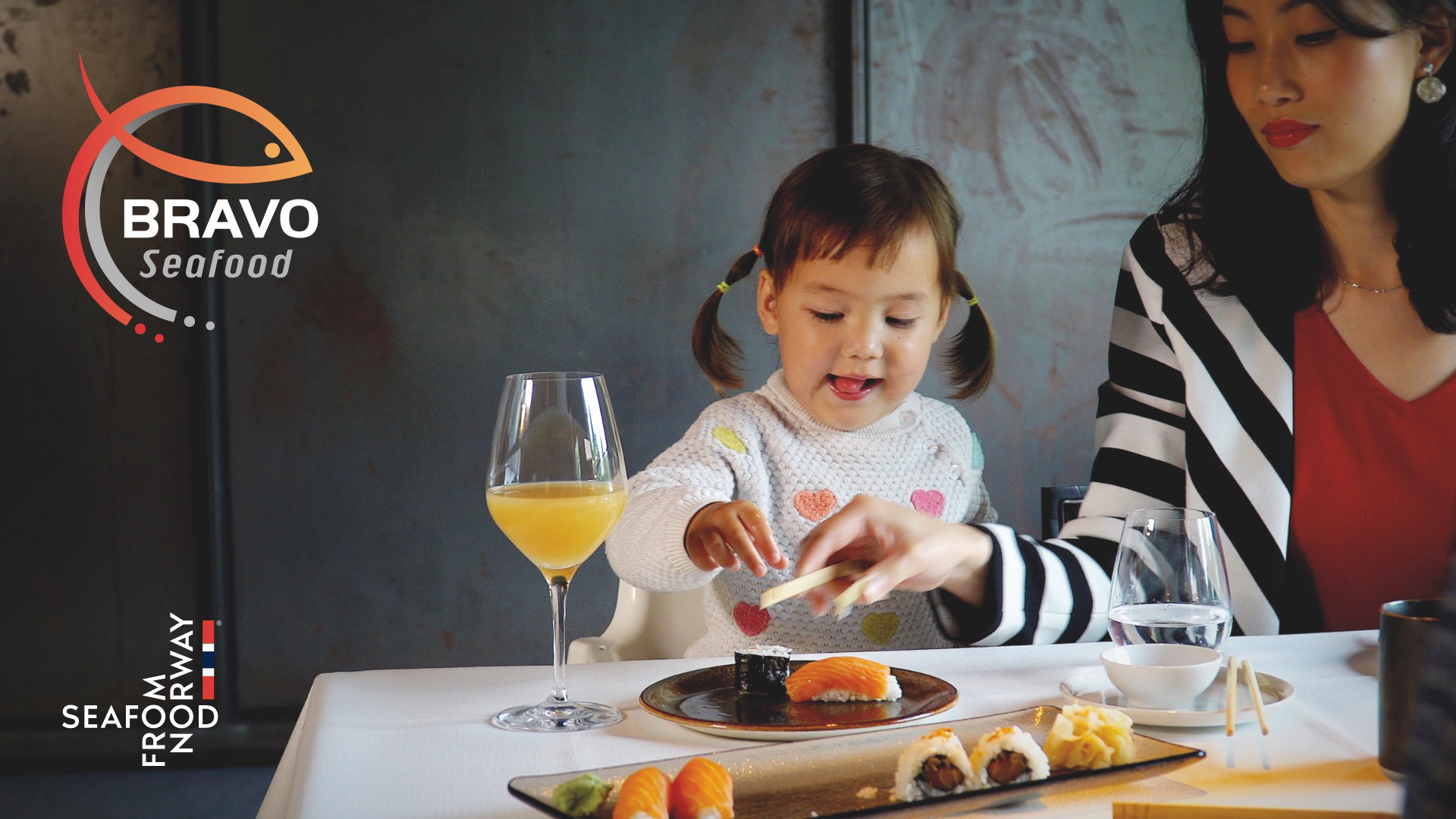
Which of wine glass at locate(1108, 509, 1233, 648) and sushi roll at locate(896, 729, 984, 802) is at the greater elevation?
wine glass at locate(1108, 509, 1233, 648)

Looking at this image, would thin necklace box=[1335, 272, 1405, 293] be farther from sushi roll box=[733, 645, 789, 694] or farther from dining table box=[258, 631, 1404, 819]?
sushi roll box=[733, 645, 789, 694]

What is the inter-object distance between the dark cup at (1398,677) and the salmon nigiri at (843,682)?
1.12 feet

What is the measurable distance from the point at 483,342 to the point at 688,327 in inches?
20.0

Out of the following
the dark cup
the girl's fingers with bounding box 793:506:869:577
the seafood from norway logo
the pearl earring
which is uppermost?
the pearl earring

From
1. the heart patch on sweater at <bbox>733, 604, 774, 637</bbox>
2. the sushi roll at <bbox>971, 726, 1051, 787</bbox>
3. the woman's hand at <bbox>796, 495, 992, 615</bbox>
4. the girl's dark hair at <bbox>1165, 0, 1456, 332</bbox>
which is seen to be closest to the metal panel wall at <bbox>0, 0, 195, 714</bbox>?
the heart patch on sweater at <bbox>733, 604, 774, 637</bbox>

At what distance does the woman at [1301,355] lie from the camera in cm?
122

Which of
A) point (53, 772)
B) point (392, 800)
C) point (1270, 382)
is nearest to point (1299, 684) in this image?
point (1270, 382)

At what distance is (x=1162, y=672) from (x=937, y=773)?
0.25 m

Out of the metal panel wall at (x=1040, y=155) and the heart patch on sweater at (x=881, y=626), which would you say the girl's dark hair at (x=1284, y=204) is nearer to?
the heart patch on sweater at (x=881, y=626)

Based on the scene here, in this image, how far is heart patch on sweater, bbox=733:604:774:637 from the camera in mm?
1571

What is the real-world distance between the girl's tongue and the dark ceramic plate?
74cm

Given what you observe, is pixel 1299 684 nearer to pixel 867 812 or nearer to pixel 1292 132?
pixel 867 812

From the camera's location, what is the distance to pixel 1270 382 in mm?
1307

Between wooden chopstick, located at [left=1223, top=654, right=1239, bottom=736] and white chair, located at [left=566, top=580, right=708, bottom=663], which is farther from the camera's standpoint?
white chair, located at [left=566, top=580, right=708, bottom=663]
